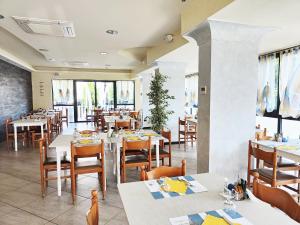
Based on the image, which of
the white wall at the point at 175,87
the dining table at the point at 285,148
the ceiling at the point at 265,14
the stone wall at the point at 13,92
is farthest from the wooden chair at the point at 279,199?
the stone wall at the point at 13,92

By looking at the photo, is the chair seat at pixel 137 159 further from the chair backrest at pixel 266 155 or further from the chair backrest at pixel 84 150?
the chair backrest at pixel 266 155

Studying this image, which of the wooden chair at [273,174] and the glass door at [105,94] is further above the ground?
the glass door at [105,94]

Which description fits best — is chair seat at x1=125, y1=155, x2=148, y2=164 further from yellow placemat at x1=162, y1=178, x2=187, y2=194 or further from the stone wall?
the stone wall

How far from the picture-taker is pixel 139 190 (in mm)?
1563

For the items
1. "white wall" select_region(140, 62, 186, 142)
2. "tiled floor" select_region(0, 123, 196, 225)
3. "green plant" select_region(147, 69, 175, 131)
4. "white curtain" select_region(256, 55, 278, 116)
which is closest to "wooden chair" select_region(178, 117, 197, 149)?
"white wall" select_region(140, 62, 186, 142)

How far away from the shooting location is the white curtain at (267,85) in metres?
4.74

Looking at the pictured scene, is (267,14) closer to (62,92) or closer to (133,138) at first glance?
(133,138)

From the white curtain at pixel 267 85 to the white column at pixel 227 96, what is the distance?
2084 mm

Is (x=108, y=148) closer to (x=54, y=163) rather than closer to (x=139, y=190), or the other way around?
(x=54, y=163)

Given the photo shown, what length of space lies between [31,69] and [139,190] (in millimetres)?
9072

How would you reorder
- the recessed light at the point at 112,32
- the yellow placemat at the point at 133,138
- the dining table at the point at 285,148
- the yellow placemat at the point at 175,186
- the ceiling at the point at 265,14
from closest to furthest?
1. the yellow placemat at the point at 175,186
2. the ceiling at the point at 265,14
3. the dining table at the point at 285,148
4. the yellow placemat at the point at 133,138
5. the recessed light at the point at 112,32

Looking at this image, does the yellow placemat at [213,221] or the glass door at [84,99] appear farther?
the glass door at [84,99]

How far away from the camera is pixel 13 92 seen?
287 inches

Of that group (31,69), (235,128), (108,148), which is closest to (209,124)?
(235,128)
